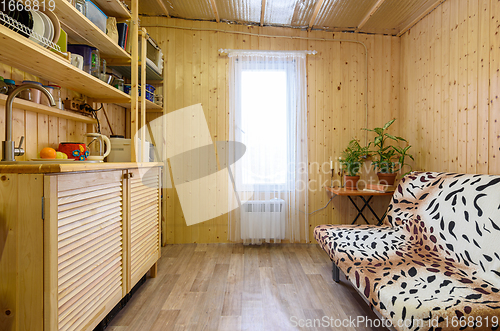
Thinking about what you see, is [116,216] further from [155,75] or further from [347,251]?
[155,75]

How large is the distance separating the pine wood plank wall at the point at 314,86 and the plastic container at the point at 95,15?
1.16m

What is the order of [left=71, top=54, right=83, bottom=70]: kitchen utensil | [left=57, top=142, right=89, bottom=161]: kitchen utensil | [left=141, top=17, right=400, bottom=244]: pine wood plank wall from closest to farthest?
[left=71, top=54, right=83, bottom=70]: kitchen utensil < [left=57, top=142, right=89, bottom=161]: kitchen utensil < [left=141, top=17, right=400, bottom=244]: pine wood plank wall

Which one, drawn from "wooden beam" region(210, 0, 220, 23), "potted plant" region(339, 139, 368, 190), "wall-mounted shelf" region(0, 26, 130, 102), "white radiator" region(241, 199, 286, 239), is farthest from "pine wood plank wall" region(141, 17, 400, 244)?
"wall-mounted shelf" region(0, 26, 130, 102)

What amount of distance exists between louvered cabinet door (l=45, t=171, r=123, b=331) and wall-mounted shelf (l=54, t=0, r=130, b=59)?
1.00 m

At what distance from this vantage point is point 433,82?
2.48 meters

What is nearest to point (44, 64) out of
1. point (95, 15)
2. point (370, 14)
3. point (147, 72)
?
point (95, 15)

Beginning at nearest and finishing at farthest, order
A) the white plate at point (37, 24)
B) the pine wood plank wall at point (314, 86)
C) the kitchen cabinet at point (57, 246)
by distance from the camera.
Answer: the kitchen cabinet at point (57, 246) < the white plate at point (37, 24) < the pine wood plank wall at point (314, 86)

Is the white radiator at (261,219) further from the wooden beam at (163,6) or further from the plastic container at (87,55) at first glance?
the wooden beam at (163,6)

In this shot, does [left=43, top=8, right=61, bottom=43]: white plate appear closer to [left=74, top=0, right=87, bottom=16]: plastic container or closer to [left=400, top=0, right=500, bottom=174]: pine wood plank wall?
[left=74, top=0, right=87, bottom=16]: plastic container

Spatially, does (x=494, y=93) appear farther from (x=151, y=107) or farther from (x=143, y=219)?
(x=151, y=107)

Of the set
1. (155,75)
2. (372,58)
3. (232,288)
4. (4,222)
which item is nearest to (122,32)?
(155,75)

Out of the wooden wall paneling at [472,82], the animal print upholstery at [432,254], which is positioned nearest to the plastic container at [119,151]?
the animal print upholstery at [432,254]

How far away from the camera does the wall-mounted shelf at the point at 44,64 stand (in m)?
1.08

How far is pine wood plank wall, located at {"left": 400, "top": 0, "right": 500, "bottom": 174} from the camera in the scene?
1.89 m
